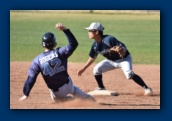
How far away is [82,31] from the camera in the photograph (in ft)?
27.7

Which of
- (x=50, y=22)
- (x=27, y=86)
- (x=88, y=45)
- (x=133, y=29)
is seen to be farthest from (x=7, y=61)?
(x=133, y=29)

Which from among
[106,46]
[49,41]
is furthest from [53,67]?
[106,46]

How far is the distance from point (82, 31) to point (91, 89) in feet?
2.54

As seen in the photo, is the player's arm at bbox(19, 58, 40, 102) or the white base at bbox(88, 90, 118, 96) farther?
the white base at bbox(88, 90, 118, 96)

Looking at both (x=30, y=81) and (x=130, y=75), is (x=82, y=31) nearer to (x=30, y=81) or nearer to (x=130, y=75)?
(x=130, y=75)

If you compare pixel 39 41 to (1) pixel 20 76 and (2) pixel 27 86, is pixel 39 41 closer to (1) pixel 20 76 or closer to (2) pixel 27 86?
(1) pixel 20 76

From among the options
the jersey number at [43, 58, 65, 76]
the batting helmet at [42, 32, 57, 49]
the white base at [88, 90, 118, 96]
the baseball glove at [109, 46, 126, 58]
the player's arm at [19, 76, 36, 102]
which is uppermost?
the batting helmet at [42, 32, 57, 49]

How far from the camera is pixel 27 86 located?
289 inches

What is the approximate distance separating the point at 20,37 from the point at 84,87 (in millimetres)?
1070

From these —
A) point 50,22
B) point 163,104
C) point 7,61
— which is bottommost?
point 163,104

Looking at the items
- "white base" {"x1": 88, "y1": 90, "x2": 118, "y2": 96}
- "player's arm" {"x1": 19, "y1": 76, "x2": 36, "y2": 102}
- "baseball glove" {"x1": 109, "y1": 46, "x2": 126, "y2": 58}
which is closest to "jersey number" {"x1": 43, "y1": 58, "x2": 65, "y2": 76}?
"player's arm" {"x1": 19, "y1": 76, "x2": 36, "y2": 102}

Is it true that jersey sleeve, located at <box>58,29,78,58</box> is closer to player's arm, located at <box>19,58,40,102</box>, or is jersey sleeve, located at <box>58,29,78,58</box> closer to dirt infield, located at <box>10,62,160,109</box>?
player's arm, located at <box>19,58,40,102</box>

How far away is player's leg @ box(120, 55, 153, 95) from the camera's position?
8.04 meters

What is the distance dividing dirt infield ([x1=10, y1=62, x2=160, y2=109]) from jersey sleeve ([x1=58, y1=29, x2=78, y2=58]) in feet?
2.10
